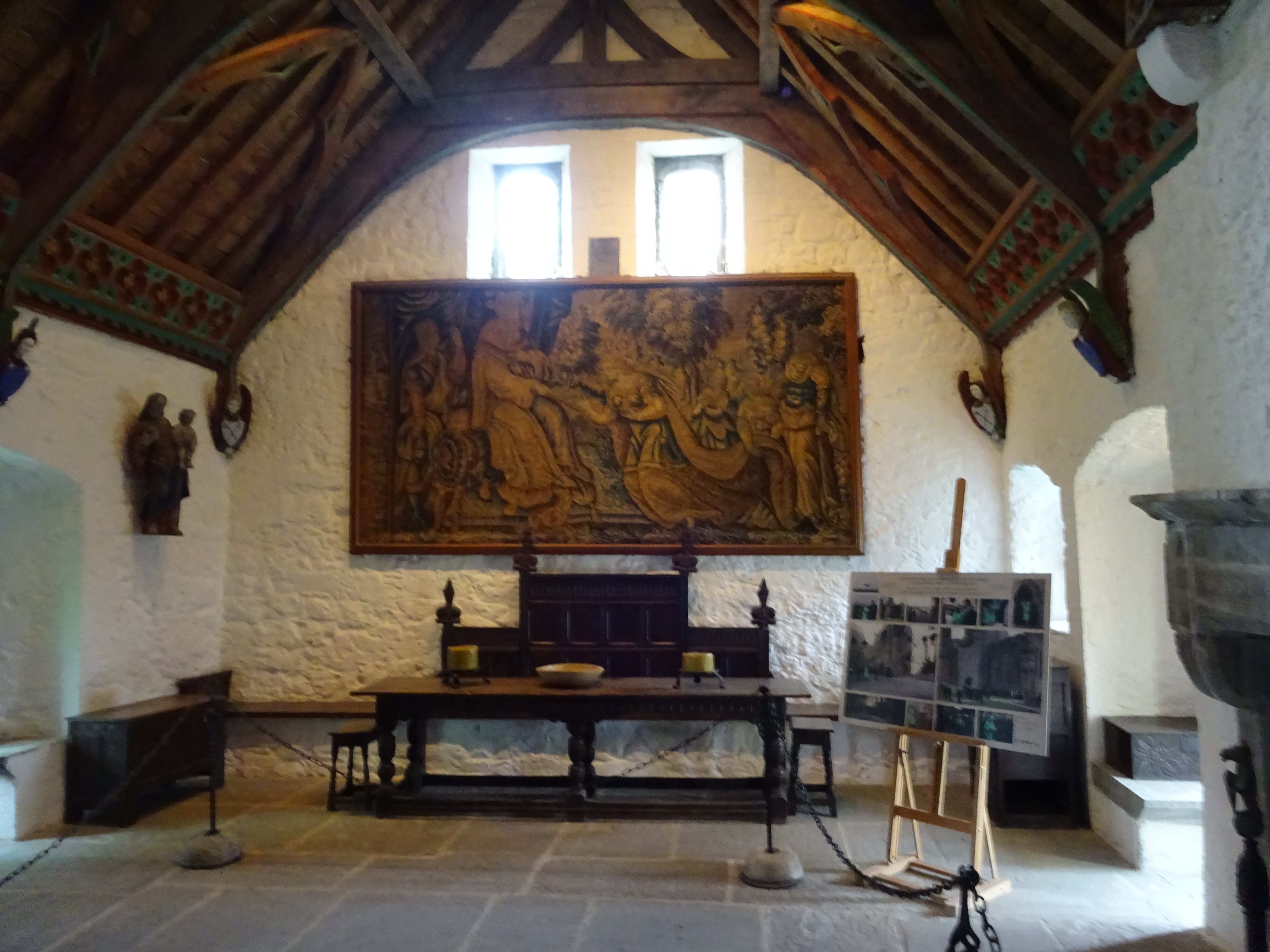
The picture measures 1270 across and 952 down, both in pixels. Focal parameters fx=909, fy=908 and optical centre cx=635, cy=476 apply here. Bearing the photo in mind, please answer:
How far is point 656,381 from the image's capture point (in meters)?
6.69

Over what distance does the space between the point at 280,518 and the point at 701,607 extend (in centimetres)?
323

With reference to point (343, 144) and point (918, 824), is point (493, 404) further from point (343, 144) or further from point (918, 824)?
point (918, 824)

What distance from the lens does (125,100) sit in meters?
4.82

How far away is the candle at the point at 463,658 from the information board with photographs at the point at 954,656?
2.31 m

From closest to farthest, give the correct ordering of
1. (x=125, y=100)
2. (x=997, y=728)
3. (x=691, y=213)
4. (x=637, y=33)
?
(x=997, y=728) < (x=125, y=100) < (x=637, y=33) < (x=691, y=213)

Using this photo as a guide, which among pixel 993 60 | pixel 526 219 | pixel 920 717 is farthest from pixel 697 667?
pixel 526 219

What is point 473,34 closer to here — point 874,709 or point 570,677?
point 570,677

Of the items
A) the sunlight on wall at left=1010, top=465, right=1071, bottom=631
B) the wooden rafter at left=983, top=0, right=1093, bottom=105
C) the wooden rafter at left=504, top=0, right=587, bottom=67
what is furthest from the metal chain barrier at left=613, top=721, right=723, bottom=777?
the wooden rafter at left=504, top=0, right=587, bottom=67

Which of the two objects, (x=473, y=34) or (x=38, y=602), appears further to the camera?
(x=473, y=34)

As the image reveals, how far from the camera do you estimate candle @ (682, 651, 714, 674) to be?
552 centimetres

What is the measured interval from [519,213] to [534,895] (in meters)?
5.12

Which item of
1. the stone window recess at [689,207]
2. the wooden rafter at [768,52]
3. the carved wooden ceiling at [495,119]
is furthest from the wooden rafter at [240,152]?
the wooden rafter at [768,52]

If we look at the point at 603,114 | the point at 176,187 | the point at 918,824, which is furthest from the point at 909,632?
the point at 176,187

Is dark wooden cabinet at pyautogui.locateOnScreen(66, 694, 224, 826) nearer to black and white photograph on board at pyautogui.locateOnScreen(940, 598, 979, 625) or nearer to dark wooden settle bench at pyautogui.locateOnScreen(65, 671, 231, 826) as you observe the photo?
dark wooden settle bench at pyautogui.locateOnScreen(65, 671, 231, 826)
